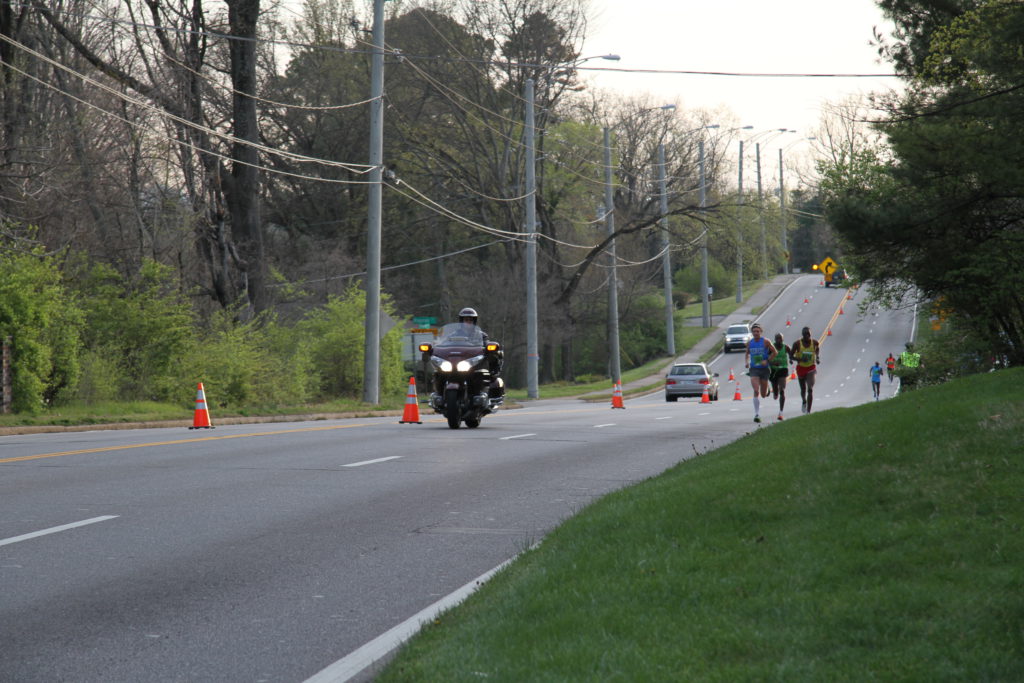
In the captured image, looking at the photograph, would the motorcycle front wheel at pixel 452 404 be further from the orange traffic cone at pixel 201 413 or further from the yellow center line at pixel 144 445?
the orange traffic cone at pixel 201 413

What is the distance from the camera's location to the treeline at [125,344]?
2348cm

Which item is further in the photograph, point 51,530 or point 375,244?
point 375,244

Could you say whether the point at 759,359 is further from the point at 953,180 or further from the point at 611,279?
the point at 611,279

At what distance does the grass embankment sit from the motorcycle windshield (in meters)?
11.4

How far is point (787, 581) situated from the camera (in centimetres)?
599

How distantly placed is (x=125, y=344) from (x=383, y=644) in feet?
75.2

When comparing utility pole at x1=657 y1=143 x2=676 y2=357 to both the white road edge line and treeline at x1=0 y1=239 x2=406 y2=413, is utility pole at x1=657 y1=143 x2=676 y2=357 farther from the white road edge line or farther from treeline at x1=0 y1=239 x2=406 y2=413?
the white road edge line

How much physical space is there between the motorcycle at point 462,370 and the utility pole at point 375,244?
34.7 feet

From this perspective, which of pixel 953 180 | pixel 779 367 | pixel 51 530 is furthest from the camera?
pixel 779 367

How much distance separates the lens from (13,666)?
220 inches

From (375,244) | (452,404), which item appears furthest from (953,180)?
(375,244)

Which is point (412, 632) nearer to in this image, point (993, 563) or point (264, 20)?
point (993, 563)

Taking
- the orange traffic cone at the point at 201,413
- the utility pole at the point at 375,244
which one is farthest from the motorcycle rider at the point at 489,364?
the utility pole at the point at 375,244

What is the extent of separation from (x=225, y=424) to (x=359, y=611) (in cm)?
1850
